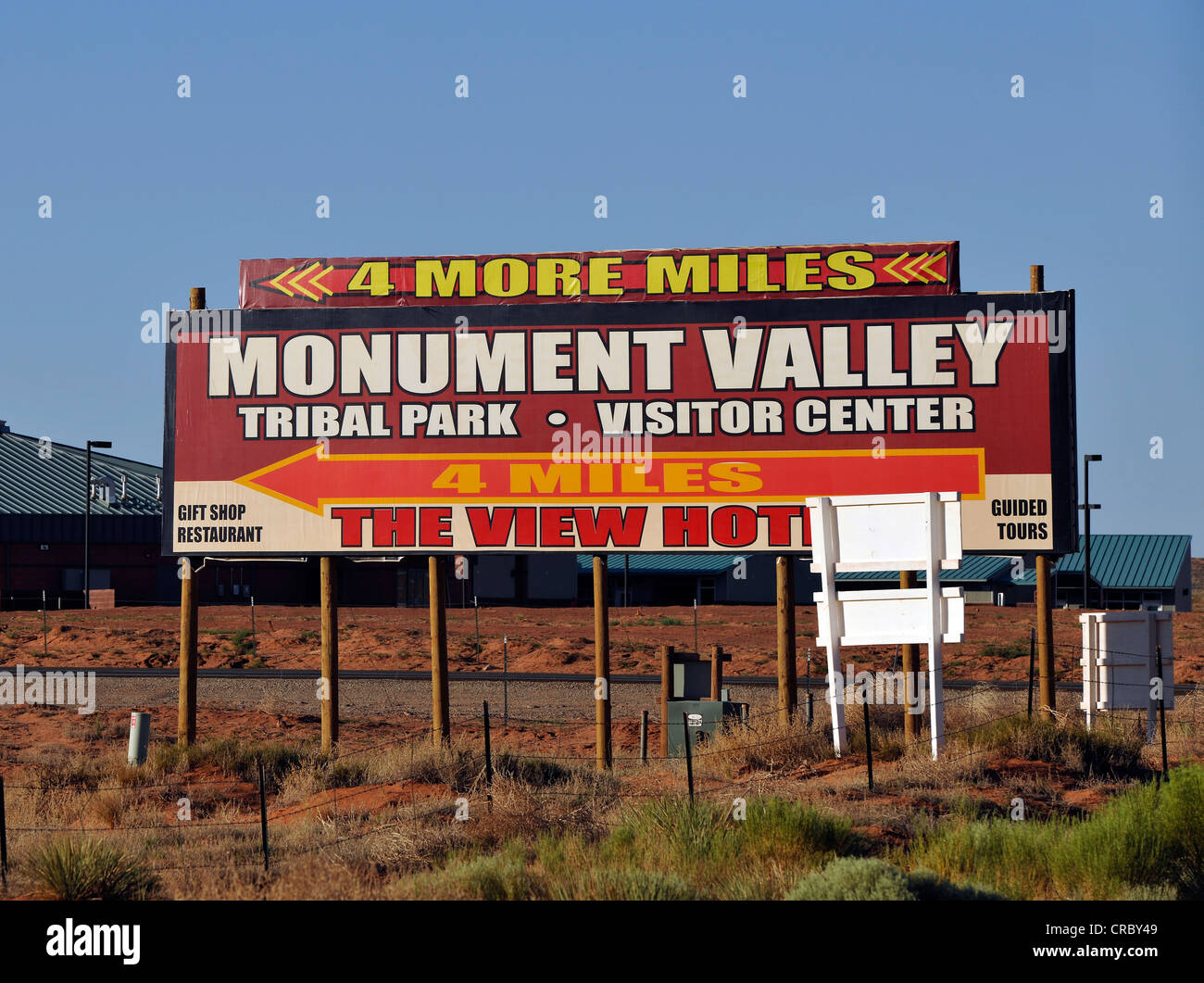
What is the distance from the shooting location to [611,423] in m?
19.0

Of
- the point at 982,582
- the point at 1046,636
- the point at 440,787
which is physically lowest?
the point at 440,787

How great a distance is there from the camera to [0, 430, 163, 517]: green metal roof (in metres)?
69.2

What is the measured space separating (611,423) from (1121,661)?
789cm

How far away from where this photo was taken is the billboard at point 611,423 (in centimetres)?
1845

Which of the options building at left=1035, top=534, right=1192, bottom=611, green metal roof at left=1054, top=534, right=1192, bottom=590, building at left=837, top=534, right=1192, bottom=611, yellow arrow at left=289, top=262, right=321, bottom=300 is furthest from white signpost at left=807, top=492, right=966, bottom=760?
green metal roof at left=1054, top=534, right=1192, bottom=590

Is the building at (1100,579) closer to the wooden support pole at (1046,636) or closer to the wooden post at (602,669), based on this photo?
the wooden support pole at (1046,636)

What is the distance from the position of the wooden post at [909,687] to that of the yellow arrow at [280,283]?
10.1m

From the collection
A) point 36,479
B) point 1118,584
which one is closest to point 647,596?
point 1118,584

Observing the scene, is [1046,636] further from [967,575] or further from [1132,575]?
[1132,575]

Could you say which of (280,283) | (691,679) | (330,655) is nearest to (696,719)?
(691,679)

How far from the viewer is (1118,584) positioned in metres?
71.2

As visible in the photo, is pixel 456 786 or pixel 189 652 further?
pixel 189 652

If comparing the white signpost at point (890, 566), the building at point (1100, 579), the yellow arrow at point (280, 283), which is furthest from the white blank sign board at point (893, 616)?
the building at point (1100, 579)

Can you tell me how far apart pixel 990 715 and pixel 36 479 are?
65452mm
